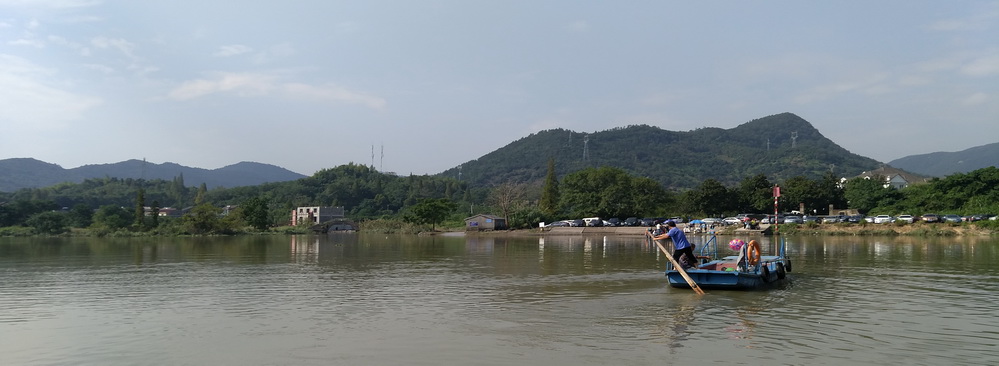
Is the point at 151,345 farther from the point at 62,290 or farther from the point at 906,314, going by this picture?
the point at 906,314

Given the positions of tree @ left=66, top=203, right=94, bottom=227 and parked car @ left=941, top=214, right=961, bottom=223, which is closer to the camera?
parked car @ left=941, top=214, right=961, bottom=223

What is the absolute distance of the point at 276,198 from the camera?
511ft

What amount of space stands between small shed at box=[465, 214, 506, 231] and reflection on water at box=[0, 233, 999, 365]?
58.2m

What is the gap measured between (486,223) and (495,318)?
70192 mm

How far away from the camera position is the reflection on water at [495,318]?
1127 cm

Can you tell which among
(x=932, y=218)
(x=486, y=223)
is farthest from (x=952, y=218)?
(x=486, y=223)

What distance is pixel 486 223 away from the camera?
8494cm

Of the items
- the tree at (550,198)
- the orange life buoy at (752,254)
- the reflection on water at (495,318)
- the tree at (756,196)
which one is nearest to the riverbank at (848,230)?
the tree at (550,198)

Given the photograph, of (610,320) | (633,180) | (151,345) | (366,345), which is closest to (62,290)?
(151,345)

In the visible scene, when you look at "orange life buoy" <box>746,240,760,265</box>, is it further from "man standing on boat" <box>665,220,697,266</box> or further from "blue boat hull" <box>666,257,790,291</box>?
"man standing on boat" <box>665,220,697,266</box>

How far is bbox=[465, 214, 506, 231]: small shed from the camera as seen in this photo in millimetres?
84250

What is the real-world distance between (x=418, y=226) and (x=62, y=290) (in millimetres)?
67594

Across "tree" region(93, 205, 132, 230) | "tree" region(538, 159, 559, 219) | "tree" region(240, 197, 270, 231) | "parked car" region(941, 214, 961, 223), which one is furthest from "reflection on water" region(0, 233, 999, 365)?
"tree" region(93, 205, 132, 230)

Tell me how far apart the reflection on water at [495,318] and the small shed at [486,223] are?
5821 cm
